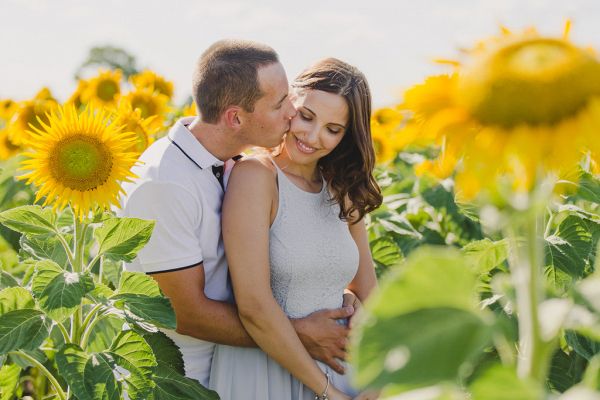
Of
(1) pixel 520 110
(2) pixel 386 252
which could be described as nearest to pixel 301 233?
(2) pixel 386 252

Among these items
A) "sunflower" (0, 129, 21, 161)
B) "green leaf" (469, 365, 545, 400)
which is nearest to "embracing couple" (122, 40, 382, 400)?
"green leaf" (469, 365, 545, 400)

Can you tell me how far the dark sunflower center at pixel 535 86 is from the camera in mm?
585

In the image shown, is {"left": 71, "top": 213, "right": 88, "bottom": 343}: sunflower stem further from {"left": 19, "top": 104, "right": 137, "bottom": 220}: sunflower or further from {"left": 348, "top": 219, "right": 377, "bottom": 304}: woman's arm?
{"left": 348, "top": 219, "right": 377, "bottom": 304}: woman's arm

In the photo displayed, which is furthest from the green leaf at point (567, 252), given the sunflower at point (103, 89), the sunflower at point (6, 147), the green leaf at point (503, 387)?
the sunflower at point (6, 147)

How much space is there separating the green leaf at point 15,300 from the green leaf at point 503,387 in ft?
4.22

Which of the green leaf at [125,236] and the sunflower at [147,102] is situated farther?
the sunflower at [147,102]

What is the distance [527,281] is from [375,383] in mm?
227

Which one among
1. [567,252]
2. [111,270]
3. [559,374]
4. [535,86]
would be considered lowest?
[559,374]

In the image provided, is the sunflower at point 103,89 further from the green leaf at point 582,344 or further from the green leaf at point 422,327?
the green leaf at point 422,327

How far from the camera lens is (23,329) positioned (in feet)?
4.37

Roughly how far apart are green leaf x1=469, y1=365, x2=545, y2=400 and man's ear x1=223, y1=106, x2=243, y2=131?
1.79 metres

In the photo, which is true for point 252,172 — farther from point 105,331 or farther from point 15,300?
point 15,300

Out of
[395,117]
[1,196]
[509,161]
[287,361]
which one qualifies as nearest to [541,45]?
[509,161]

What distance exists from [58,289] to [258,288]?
28.0 inches
